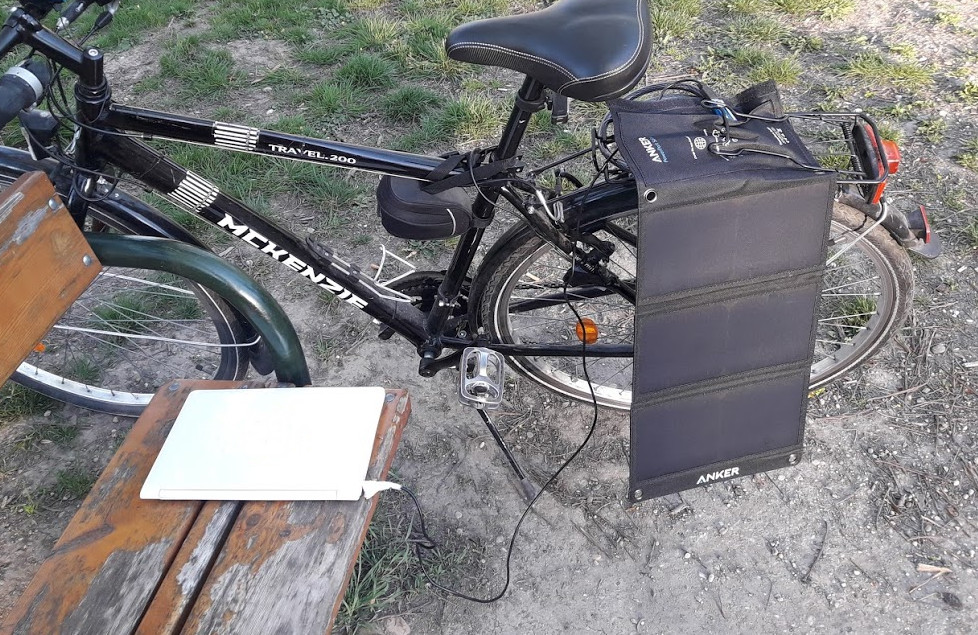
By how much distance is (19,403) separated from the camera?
276 centimetres

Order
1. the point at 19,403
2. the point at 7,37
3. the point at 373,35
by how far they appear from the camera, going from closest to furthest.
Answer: the point at 7,37 → the point at 19,403 → the point at 373,35

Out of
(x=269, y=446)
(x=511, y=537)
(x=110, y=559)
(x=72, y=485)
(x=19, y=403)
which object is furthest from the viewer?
(x=19, y=403)

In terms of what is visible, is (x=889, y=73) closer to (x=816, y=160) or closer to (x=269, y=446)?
(x=816, y=160)

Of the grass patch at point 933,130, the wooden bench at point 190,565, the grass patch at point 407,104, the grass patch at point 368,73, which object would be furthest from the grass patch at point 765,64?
the wooden bench at point 190,565

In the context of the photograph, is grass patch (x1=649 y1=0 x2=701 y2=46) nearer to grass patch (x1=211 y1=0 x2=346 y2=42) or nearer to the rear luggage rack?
grass patch (x1=211 y1=0 x2=346 y2=42)

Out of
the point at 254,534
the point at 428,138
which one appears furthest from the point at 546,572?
the point at 428,138

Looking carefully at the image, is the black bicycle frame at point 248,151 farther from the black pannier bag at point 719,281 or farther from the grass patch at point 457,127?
the grass patch at point 457,127

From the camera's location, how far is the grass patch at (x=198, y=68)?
4145mm

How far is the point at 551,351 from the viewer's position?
2.42 meters

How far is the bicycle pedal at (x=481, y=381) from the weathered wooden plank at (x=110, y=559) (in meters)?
0.90

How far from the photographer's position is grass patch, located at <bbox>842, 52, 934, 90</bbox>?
3.87m

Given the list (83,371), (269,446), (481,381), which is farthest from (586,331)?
(83,371)

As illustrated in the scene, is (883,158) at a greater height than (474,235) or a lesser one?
greater

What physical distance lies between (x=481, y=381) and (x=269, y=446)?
74 cm
